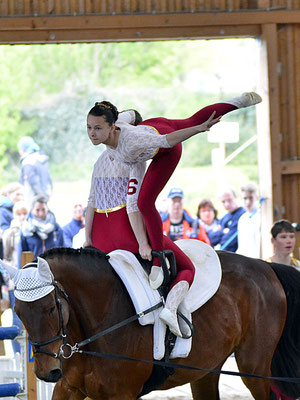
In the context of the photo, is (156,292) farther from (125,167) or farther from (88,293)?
(125,167)

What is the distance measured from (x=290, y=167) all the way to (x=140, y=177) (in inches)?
156

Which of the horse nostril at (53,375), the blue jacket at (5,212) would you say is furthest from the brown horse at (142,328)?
the blue jacket at (5,212)

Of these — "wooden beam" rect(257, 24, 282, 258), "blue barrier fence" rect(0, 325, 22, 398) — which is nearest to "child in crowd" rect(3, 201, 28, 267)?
"wooden beam" rect(257, 24, 282, 258)

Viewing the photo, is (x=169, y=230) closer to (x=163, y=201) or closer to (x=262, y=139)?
(x=262, y=139)

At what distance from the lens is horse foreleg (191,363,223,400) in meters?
4.39

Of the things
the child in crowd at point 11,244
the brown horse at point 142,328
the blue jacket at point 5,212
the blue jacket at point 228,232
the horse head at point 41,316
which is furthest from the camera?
the blue jacket at point 5,212

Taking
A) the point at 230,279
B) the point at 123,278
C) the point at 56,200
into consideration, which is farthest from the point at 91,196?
the point at 56,200

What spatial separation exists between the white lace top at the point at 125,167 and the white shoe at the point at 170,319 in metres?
0.54

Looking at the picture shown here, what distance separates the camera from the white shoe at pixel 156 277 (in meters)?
3.67

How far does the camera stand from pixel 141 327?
11.9 ft

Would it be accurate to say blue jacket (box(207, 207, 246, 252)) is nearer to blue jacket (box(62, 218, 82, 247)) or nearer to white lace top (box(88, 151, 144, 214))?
blue jacket (box(62, 218, 82, 247))

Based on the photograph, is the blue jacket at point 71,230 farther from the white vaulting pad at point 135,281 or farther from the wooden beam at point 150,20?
the white vaulting pad at point 135,281

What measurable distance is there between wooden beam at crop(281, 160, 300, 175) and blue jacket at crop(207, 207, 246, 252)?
2.81ft

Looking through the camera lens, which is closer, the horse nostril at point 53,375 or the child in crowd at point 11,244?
the horse nostril at point 53,375
